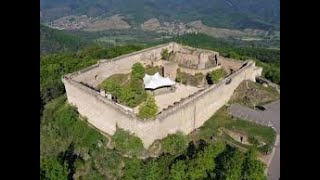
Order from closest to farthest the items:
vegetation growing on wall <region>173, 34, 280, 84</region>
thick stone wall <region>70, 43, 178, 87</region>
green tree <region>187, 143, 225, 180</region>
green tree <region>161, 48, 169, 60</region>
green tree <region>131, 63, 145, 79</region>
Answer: green tree <region>187, 143, 225, 180</region>
thick stone wall <region>70, 43, 178, 87</region>
green tree <region>131, 63, 145, 79</region>
green tree <region>161, 48, 169, 60</region>
vegetation growing on wall <region>173, 34, 280, 84</region>

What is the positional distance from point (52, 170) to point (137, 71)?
12.0 meters

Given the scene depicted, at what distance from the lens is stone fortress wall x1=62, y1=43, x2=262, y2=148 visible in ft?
65.7

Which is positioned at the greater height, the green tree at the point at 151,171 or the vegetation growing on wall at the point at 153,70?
the vegetation growing on wall at the point at 153,70

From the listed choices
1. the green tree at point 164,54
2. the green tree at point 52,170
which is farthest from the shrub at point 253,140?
the green tree at point 164,54

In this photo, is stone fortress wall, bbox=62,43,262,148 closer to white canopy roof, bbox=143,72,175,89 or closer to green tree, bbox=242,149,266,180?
white canopy roof, bbox=143,72,175,89

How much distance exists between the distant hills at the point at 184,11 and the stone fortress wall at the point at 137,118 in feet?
381

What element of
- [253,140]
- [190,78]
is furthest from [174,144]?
[190,78]

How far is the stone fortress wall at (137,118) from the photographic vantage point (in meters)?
20.0

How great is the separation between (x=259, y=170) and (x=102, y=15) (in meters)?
156

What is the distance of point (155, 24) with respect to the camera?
14662cm

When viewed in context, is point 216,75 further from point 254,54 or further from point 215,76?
point 254,54

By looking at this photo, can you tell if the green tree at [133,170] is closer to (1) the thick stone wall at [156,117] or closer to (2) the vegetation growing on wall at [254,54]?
(1) the thick stone wall at [156,117]

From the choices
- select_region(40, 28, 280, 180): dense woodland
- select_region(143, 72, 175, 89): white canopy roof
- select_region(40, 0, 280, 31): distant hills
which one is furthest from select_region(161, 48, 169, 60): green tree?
select_region(40, 0, 280, 31): distant hills
